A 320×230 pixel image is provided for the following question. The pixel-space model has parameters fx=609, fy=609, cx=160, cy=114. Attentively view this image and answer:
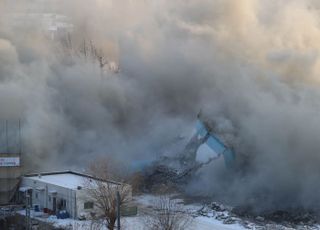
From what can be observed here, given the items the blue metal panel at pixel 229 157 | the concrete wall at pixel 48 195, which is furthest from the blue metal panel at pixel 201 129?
the concrete wall at pixel 48 195

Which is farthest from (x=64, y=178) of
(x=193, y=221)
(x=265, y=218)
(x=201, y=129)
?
(x=265, y=218)

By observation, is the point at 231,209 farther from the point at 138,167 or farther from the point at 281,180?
the point at 138,167

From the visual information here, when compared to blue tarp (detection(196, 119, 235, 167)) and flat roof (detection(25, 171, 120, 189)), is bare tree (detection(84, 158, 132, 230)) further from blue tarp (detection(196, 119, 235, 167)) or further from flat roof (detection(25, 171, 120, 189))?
blue tarp (detection(196, 119, 235, 167))

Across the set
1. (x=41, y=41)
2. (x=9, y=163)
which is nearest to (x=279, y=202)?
(x=9, y=163)

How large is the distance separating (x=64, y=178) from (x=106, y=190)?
4.10 meters

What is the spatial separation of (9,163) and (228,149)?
650cm

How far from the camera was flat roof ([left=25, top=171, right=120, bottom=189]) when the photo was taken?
15.9 m

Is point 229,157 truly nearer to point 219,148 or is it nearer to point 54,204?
point 219,148

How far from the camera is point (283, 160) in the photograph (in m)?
16.9

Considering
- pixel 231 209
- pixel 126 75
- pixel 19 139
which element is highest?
pixel 126 75

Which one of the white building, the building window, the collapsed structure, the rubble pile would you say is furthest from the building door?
the collapsed structure

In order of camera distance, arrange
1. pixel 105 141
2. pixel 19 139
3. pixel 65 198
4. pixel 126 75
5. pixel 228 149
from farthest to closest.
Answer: pixel 126 75
pixel 105 141
pixel 19 139
pixel 228 149
pixel 65 198

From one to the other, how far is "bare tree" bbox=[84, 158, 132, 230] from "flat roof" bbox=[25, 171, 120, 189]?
1.41 ft

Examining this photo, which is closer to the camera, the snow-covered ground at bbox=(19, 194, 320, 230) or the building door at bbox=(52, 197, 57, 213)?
the snow-covered ground at bbox=(19, 194, 320, 230)
